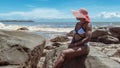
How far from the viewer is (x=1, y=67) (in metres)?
7.58

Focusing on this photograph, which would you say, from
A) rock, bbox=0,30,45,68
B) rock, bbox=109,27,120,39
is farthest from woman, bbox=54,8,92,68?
rock, bbox=109,27,120,39

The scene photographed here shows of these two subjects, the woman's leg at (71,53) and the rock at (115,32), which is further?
the rock at (115,32)

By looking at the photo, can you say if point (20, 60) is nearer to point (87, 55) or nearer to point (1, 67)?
point (1, 67)

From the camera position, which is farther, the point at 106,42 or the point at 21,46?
the point at 106,42

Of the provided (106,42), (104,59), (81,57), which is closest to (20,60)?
(81,57)

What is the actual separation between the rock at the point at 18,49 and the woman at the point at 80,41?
1009mm

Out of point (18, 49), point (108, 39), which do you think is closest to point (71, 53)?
point (18, 49)

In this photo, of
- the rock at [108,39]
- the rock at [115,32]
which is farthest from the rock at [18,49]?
the rock at [115,32]

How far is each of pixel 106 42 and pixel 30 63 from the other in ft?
44.3

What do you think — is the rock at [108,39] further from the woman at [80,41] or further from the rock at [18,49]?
the woman at [80,41]

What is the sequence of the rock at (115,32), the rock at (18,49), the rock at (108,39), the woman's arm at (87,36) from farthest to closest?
the rock at (115,32)
the rock at (108,39)
the rock at (18,49)
the woman's arm at (87,36)

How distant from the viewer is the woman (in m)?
7.33

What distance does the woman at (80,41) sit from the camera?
24.0 feet

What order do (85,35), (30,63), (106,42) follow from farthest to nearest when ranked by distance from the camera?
(106,42) → (30,63) → (85,35)
